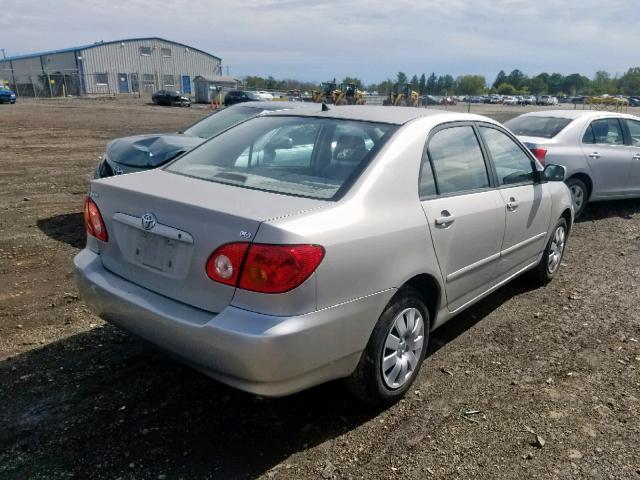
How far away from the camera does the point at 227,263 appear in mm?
2494

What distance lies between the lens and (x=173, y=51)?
72000 millimetres

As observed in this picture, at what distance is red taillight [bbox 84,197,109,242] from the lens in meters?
3.11

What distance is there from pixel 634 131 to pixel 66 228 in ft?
28.0

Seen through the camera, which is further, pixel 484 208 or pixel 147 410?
pixel 484 208

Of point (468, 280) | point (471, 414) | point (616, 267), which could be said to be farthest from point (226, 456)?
point (616, 267)

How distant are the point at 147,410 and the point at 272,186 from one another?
1451 millimetres

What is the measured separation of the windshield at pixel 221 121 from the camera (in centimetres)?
736

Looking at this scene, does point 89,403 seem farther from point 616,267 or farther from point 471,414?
point 616,267

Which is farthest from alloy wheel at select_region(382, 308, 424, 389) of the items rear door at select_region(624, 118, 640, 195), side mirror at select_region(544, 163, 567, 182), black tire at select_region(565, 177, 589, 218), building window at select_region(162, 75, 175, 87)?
building window at select_region(162, 75, 175, 87)

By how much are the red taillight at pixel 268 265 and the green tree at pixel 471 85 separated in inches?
6191

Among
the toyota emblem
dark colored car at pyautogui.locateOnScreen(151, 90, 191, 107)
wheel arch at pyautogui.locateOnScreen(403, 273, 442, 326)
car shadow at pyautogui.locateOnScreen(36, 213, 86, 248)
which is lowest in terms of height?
dark colored car at pyautogui.locateOnScreen(151, 90, 191, 107)

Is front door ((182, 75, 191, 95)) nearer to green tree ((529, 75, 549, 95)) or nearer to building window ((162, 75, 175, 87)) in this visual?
building window ((162, 75, 175, 87))

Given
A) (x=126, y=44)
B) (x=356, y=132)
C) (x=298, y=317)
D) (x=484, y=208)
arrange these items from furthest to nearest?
1. (x=126, y=44)
2. (x=484, y=208)
3. (x=356, y=132)
4. (x=298, y=317)

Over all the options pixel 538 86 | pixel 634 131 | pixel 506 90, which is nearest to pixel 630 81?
pixel 538 86
